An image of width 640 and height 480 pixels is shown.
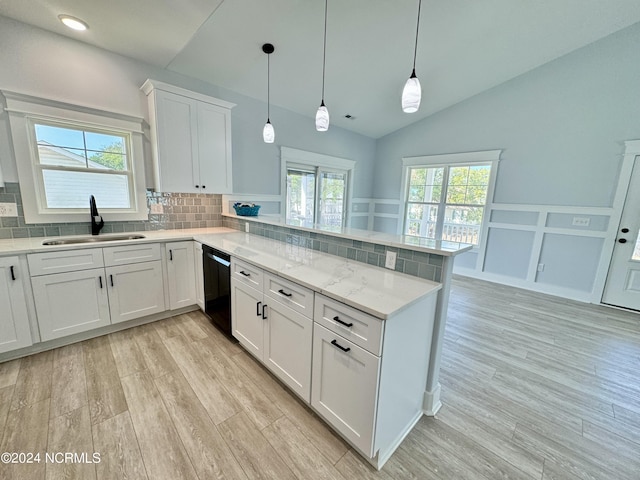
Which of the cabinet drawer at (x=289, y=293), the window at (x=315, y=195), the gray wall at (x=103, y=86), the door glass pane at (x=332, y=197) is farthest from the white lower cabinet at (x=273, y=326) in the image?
the door glass pane at (x=332, y=197)

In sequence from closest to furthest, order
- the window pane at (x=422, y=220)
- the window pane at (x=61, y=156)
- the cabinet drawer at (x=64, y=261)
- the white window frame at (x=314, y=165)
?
the cabinet drawer at (x=64, y=261), the window pane at (x=61, y=156), the white window frame at (x=314, y=165), the window pane at (x=422, y=220)

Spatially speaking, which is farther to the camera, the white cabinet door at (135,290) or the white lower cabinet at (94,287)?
the white cabinet door at (135,290)

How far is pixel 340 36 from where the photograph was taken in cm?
258

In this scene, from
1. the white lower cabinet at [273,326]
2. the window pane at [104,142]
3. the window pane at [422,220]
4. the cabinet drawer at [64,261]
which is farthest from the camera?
the window pane at [422,220]

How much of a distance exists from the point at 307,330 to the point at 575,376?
2.32 metres

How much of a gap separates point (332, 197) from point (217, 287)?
3402 millimetres

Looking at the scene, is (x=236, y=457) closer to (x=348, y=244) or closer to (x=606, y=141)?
(x=348, y=244)

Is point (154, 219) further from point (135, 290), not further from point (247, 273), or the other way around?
point (247, 273)

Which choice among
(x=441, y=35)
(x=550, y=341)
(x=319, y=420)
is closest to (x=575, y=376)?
(x=550, y=341)

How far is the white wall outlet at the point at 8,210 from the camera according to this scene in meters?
2.18

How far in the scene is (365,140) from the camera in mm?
5551

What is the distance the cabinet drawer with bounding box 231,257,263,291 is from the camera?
184 centimetres

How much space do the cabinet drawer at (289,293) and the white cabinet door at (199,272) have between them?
1.26 m

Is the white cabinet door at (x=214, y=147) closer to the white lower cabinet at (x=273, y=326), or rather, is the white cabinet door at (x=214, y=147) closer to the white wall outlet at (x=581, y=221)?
the white lower cabinet at (x=273, y=326)
